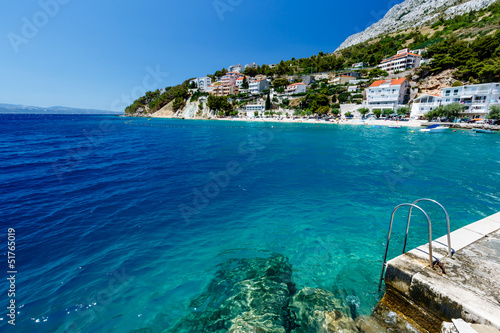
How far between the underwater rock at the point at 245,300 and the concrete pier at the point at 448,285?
2.43 metres

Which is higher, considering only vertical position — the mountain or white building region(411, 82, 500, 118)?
the mountain

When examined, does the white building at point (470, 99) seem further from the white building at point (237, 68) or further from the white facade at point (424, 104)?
the white building at point (237, 68)

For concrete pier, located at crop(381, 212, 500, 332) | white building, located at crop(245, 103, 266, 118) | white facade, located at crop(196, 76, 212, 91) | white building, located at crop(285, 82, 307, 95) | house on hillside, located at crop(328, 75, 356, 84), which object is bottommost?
concrete pier, located at crop(381, 212, 500, 332)

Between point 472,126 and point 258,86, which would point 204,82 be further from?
point 472,126

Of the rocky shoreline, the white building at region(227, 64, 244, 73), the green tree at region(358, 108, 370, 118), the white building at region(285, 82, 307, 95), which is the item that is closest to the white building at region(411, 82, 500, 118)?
the rocky shoreline

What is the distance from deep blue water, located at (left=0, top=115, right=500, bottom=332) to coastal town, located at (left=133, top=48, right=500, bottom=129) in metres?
53.1

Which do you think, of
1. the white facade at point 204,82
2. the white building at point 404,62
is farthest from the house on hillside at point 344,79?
the white facade at point 204,82

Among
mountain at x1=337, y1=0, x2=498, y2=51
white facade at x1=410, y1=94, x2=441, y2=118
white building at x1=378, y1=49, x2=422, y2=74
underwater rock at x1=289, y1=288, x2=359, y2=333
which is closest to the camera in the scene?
underwater rock at x1=289, y1=288, x2=359, y2=333

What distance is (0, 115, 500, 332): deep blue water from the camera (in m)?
5.58

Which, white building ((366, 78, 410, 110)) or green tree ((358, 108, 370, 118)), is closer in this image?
white building ((366, 78, 410, 110))

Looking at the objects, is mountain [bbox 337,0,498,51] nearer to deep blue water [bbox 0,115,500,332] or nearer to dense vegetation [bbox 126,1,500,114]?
dense vegetation [bbox 126,1,500,114]

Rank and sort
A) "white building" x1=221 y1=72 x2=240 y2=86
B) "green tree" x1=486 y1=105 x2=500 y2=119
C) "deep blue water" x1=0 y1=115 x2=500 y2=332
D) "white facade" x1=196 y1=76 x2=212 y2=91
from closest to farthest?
"deep blue water" x1=0 y1=115 x2=500 y2=332
"green tree" x1=486 y1=105 x2=500 y2=119
"white building" x1=221 y1=72 x2=240 y2=86
"white facade" x1=196 y1=76 x2=212 y2=91

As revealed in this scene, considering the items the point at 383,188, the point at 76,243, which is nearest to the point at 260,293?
the point at 76,243

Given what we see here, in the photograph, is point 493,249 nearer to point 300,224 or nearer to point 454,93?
point 300,224
